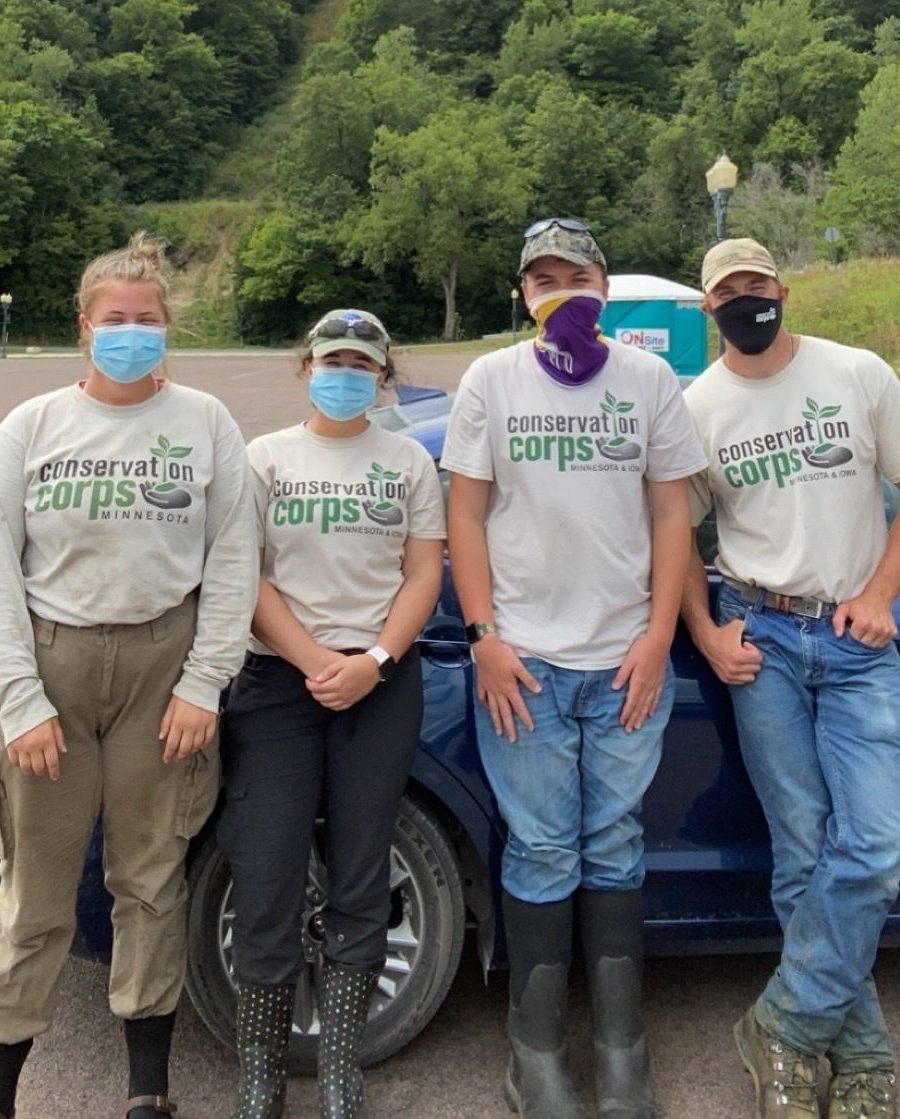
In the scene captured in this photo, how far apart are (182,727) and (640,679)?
1.02 metres

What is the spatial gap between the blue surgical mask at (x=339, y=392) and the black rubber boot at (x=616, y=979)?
1256mm

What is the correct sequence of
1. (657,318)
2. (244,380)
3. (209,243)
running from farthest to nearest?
(209,243) < (244,380) < (657,318)

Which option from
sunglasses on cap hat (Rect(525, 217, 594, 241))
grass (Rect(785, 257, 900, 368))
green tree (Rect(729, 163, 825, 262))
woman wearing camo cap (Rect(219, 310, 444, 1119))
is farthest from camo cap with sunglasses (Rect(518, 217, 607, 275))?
green tree (Rect(729, 163, 825, 262))

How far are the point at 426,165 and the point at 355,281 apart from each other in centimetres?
→ 830

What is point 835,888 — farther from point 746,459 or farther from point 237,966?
point 237,966

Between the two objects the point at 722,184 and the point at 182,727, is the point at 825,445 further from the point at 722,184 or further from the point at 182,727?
the point at 722,184

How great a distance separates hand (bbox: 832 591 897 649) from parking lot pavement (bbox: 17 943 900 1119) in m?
1.11

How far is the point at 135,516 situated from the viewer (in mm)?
2135

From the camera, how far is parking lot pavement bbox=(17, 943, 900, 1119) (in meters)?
2.42

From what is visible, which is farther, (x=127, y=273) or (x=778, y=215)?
(x=778, y=215)

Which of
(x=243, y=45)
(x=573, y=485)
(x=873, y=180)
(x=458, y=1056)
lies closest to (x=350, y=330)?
(x=573, y=485)

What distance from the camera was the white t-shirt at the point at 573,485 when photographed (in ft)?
7.66

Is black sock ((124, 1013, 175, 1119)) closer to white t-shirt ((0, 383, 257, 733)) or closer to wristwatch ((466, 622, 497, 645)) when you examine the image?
white t-shirt ((0, 383, 257, 733))

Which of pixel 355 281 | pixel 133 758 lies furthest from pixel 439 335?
pixel 133 758
